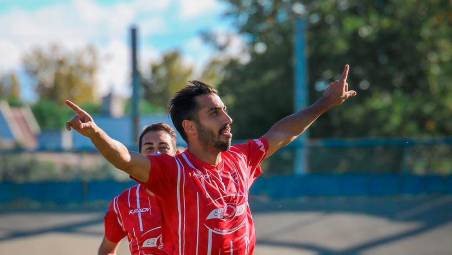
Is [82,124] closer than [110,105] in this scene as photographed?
Yes

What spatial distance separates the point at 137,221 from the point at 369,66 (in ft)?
67.4

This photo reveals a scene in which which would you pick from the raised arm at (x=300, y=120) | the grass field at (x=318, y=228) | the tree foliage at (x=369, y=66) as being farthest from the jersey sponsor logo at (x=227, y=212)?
the tree foliage at (x=369, y=66)

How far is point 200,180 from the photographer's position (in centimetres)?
341

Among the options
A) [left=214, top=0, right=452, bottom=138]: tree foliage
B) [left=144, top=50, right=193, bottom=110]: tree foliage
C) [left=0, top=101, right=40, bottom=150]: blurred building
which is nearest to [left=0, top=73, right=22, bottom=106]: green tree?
[left=0, top=101, right=40, bottom=150]: blurred building

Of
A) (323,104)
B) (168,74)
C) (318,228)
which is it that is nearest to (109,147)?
(323,104)

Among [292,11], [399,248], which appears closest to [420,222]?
[399,248]

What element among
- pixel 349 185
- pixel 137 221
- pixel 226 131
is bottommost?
pixel 349 185

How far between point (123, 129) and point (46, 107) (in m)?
21.6

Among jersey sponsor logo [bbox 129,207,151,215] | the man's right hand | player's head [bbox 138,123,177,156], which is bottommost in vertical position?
jersey sponsor logo [bbox 129,207,151,215]

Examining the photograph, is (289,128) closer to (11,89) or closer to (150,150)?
(150,150)

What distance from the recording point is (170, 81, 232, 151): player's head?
3518 mm

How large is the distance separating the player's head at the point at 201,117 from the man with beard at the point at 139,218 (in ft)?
2.38

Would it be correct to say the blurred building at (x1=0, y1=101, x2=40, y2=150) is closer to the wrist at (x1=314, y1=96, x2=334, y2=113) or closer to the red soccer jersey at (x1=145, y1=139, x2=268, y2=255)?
the wrist at (x1=314, y1=96, x2=334, y2=113)

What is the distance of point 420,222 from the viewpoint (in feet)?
40.1
